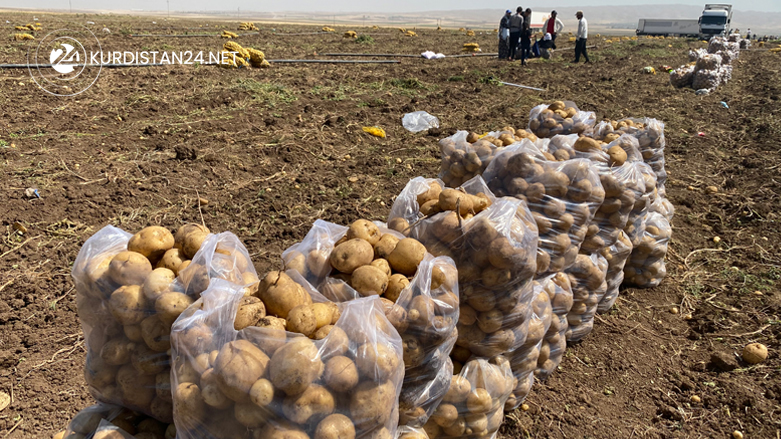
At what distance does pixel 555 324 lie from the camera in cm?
312

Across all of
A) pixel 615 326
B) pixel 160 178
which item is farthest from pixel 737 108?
pixel 160 178

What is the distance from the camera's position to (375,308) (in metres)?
1.84

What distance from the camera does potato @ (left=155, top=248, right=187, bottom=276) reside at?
2141 mm

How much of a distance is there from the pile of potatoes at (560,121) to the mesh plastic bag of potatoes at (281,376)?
3.52 meters

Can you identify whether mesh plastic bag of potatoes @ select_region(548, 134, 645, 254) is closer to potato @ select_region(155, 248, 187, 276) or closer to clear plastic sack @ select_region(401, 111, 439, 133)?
potato @ select_region(155, 248, 187, 276)

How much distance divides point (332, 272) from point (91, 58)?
1305cm

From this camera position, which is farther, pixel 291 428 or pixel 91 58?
pixel 91 58

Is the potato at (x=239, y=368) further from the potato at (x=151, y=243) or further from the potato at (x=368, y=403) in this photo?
the potato at (x=151, y=243)

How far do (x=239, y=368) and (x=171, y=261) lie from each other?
79cm

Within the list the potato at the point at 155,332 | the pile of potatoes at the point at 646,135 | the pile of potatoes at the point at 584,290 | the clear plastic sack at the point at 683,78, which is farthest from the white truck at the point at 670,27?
the potato at the point at 155,332

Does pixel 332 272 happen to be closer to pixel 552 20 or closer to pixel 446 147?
pixel 446 147

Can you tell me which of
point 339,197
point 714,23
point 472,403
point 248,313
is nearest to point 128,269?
point 248,313

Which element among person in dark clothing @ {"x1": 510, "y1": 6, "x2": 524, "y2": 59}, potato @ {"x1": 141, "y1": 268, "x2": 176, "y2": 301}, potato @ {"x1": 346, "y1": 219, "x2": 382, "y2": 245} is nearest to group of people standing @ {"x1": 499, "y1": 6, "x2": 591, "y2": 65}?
person in dark clothing @ {"x1": 510, "y1": 6, "x2": 524, "y2": 59}

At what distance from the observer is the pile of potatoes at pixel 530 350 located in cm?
277
